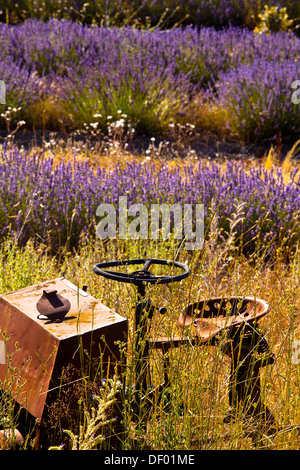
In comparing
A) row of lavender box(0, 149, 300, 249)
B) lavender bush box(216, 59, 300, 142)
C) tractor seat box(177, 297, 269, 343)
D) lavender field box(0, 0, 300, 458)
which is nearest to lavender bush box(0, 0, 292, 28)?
lavender field box(0, 0, 300, 458)

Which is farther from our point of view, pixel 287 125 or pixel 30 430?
pixel 287 125

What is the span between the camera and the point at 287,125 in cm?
619

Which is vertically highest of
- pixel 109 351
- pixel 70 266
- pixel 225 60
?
pixel 225 60

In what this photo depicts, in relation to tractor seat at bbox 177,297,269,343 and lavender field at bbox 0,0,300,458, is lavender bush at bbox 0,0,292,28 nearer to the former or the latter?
lavender field at bbox 0,0,300,458

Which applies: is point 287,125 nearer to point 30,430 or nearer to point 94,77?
point 94,77

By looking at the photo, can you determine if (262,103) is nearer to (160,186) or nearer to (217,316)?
(160,186)

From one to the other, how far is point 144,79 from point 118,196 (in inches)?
Answer: 105

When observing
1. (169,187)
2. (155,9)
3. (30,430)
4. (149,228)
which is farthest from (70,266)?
(155,9)

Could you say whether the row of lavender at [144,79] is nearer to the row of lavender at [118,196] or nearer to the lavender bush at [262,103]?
the lavender bush at [262,103]

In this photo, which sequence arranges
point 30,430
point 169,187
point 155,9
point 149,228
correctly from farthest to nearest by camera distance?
point 155,9, point 169,187, point 149,228, point 30,430

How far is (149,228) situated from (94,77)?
3.06m

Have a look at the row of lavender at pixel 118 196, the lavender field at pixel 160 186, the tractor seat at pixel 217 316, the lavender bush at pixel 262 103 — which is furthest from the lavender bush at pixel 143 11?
the tractor seat at pixel 217 316

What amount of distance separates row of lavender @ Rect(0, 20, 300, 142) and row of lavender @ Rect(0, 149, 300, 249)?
1.69 metres

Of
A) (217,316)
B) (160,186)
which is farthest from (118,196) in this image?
(217,316)
